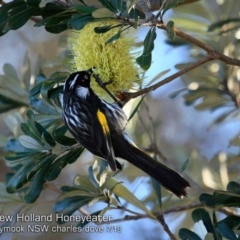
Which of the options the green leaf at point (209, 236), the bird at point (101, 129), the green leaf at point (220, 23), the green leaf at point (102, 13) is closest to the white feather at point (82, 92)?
the bird at point (101, 129)

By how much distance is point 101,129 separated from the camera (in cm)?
94

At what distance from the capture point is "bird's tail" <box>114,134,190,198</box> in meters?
0.88

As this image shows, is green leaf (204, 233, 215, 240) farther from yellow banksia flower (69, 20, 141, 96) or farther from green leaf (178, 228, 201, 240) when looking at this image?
yellow banksia flower (69, 20, 141, 96)

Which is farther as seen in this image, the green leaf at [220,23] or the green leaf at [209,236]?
the green leaf at [220,23]

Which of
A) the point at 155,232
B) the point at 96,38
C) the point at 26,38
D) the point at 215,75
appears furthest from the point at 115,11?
the point at 26,38

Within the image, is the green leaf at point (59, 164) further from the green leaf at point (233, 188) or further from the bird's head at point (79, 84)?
the green leaf at point (233, 188)

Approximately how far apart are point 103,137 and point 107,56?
170mm

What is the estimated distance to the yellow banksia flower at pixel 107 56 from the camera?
0.82m

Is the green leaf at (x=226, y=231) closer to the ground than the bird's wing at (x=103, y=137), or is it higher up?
closer to the ground

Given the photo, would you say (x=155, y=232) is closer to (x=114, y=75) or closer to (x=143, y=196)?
(x=143, y=196)

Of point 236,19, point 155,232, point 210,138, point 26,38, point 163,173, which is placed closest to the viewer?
point 163,173

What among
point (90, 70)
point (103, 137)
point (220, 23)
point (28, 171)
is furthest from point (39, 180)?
point (220, 23)

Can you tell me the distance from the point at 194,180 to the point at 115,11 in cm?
63

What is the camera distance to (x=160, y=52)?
149 centimetres
